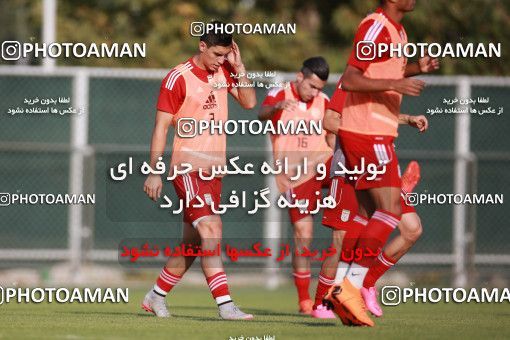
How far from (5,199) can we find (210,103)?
7455 millimetres

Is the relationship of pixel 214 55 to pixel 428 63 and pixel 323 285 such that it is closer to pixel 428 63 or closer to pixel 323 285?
pixel 428 63

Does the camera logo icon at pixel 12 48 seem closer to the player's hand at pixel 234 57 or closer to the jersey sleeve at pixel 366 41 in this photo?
the player's hand at pixel 234 57

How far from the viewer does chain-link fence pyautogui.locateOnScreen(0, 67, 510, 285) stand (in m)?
16.9

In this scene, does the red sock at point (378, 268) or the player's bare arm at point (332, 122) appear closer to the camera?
the player's bare arm at point (332, 122)

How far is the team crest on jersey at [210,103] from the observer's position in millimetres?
10172

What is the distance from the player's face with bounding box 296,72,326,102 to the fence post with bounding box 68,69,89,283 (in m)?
5.24

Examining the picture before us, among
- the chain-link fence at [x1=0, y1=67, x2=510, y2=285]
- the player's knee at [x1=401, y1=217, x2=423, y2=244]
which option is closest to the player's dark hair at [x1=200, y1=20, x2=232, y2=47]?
the player's knee at [x1=401, y1=217, x2=423, y2=244]

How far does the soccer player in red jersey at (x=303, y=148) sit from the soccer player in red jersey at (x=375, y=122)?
2.04 meters

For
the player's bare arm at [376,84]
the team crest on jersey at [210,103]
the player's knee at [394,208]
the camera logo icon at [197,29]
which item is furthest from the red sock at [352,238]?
the camera logo icon at [197,29]

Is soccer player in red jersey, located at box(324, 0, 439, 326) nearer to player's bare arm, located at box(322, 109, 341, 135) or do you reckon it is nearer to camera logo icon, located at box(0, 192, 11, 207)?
player's bare arm, located at box(322, 109, 341, 135)

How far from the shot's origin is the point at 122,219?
17.2 m

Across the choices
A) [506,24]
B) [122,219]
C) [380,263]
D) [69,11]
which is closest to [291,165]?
[380,263]

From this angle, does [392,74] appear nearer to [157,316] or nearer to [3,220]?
[157,316]

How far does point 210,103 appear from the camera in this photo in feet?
33.4
